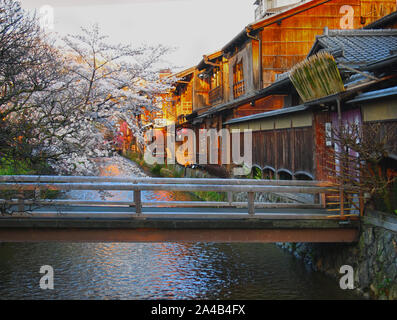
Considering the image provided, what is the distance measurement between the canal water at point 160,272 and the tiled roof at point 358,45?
612 cm

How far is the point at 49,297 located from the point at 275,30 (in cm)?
1927

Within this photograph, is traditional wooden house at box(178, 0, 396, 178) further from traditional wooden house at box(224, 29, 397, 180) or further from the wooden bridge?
the wooden bridge

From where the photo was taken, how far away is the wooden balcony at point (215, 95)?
30672mm

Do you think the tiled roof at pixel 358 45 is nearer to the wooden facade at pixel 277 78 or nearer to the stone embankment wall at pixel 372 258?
the wooden facade at pixel 277 78

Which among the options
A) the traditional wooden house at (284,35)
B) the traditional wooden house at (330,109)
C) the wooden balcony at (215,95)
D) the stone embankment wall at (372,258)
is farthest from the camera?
the wooden balcony at (215,95)

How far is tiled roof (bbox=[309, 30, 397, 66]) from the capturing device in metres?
11.9

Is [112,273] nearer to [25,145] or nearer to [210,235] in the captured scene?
[210,235]

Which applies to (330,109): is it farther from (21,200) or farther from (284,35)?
(284,35)

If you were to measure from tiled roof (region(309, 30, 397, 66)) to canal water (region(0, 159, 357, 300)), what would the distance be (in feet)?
20.1
